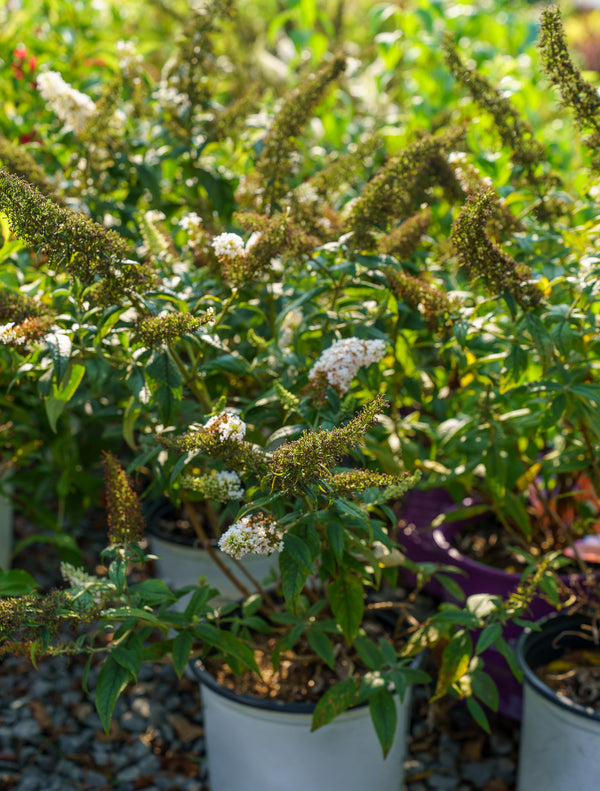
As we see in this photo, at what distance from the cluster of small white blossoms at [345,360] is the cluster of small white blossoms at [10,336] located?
53 cm

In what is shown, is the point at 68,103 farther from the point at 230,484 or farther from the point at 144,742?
the point at 144,742

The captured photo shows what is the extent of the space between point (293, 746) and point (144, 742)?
29.5 inches

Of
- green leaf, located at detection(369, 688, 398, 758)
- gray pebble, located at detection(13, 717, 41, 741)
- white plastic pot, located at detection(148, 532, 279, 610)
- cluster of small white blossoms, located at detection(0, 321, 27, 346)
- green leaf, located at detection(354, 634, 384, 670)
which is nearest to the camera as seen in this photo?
cluster of small white blossoms, located at detection(0, 321, 27, 346)

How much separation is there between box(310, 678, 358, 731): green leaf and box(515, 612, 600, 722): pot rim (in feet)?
1.33

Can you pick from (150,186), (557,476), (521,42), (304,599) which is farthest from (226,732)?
A: (521,42)

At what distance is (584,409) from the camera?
164cm

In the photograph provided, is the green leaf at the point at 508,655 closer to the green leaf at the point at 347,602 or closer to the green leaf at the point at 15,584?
the green leaf at the point at 347,602

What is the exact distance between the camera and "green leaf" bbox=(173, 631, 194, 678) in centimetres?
150

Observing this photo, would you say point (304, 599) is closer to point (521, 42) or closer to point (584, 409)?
point (584, 409)

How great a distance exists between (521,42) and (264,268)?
7.28 feet

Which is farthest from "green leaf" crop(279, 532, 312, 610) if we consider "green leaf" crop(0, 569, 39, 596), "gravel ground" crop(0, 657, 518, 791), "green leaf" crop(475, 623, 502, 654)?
"gravel ground" crop(0, 657, 518, 791)

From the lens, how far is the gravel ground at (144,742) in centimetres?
216

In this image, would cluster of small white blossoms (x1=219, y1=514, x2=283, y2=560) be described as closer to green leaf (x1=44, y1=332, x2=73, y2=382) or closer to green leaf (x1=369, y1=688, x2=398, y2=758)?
green leaf (x1=44, y1=332, x2=73, y2=382)

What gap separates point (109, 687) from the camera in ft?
4.64
